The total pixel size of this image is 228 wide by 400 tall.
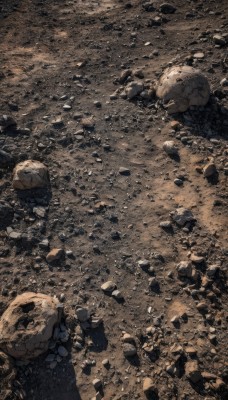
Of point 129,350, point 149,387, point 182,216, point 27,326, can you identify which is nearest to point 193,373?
point 149,387

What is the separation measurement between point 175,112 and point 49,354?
3712mm

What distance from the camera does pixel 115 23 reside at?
7328mm

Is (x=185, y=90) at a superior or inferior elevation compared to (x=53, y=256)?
superior

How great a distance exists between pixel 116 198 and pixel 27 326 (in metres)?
1.92

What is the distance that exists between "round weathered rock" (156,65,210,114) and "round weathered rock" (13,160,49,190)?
215 cm

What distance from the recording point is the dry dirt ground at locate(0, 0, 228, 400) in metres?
3.49

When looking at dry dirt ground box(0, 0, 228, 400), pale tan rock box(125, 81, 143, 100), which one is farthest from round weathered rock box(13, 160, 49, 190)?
pale tan rock box(125, 81, 143, 100)

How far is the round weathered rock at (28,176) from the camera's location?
4.65m

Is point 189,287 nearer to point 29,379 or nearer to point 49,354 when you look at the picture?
point 49,354

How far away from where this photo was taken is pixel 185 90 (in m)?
5.45

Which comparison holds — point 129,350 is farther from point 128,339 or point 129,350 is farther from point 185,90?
point 185,90

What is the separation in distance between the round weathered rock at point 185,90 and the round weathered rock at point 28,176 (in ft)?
7.05

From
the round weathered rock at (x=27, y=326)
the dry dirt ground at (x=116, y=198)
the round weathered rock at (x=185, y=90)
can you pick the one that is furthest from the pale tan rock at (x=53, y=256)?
the round weathered rock at (x=185, y=90)

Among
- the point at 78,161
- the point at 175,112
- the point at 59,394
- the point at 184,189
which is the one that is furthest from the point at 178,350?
the point at 175,112
